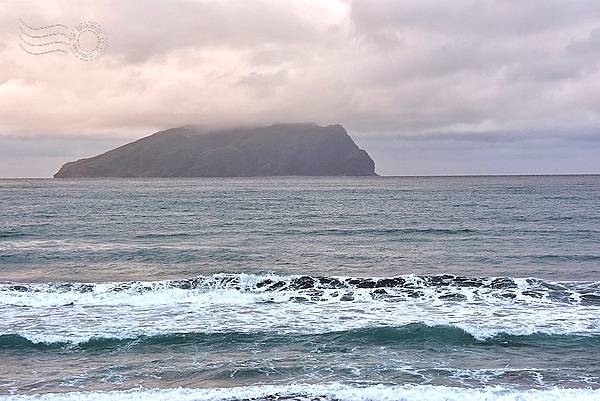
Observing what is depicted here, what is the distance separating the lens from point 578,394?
51.7 feet

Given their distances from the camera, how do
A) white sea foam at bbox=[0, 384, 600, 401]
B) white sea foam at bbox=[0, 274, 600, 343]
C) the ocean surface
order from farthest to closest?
white sea foam at bbox=[0, 274, 600, 343], the ocean surface, white sea foam at bbox=[0, 384, 600, 401]

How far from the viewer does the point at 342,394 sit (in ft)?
52.5

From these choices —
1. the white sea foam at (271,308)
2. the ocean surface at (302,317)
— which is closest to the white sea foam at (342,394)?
the ocean surface at (302,317)

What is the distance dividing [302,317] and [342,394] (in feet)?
28.6

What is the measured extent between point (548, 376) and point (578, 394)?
6.37 feet

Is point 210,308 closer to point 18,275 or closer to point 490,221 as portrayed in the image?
point 18,275

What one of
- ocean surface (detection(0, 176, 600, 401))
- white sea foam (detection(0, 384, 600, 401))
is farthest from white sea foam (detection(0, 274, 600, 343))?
white sea foam (detection(0, 384, 600, 401))

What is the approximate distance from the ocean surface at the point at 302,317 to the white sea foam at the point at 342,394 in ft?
0.24

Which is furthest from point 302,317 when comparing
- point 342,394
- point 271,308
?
point 342,394

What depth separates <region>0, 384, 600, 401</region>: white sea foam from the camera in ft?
51.4

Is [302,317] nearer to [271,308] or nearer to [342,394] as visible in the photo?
[271,308]

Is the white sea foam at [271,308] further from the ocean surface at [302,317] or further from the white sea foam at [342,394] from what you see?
the white sea foam at [342,394]

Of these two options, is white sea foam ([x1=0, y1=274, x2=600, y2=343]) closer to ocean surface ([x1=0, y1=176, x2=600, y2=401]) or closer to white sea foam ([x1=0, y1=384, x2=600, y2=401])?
ocean surface ([x1=0, y1=176, x2=600, y2=401])

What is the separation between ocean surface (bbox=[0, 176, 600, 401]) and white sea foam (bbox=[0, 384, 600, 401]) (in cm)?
7
